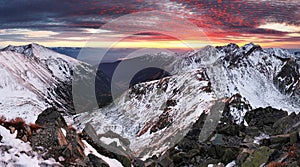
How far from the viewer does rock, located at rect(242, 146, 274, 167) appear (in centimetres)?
2241

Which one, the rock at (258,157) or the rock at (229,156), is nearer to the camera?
the rock at (258,157)

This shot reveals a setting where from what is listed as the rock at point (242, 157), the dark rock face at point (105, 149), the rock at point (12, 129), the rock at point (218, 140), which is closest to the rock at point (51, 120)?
the rock at point (12, 129)

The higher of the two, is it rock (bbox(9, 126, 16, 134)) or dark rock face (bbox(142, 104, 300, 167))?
rock (bbox(9, 126, 16, 134))

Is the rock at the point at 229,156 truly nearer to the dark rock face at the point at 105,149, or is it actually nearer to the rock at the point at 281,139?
the rock at the point at 281,139

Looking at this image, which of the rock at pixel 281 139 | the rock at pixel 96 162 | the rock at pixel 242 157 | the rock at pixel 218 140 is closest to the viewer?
the rock at pixel 96 162

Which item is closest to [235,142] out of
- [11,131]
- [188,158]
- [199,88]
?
[188,158]

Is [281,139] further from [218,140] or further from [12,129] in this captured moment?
[12,129]

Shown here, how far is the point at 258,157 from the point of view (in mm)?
22703

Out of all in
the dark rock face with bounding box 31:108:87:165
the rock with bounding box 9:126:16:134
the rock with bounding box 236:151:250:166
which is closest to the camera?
the dark rock face with bounding box 31:108:87:165

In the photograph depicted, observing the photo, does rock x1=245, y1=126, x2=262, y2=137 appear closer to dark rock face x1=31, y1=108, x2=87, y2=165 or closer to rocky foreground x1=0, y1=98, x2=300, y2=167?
rocky foreground x1=0, y1=98, x2=300, y2=167

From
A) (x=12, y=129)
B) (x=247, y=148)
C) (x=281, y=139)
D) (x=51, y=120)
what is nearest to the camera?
(x=12, y=129)

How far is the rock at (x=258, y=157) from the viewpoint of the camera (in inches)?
882

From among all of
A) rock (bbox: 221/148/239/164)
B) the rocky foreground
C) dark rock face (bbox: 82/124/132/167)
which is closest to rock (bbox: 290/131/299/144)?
the rocky foreground

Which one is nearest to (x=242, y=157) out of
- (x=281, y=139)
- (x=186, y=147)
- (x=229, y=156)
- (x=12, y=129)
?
(x=229, y=156)
